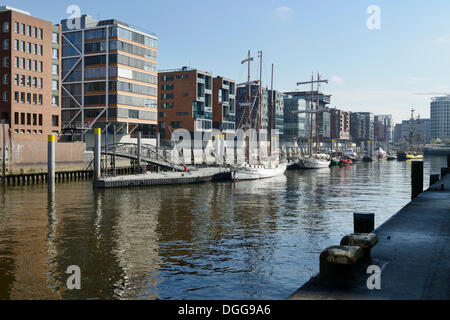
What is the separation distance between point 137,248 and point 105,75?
3414 inches

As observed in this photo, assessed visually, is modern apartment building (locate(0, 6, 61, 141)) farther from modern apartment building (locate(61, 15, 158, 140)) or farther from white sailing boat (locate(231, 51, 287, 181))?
white sailing boat (locate(231, 51, 287, 181))

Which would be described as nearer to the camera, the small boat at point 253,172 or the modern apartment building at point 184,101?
the small boat at point 253,172

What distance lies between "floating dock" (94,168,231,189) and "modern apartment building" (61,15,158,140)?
3971 centimetres

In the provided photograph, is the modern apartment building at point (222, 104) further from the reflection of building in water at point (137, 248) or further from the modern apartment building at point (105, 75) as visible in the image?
the reflection of building in water at point (137, 248)

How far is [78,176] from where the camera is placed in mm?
75312

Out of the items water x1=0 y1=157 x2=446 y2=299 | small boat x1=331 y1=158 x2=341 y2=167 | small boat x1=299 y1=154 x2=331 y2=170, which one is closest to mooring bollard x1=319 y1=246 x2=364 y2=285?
water x1=0 y1=157 x2=446 y2=299

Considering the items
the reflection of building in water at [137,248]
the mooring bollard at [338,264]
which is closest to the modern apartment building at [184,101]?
the reflection of building in water at [137,248]

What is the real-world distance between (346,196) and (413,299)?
148 feet

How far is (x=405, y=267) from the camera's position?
11.4 m

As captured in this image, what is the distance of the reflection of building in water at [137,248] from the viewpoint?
1822 centimetres

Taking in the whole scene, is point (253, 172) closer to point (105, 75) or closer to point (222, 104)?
point (105, 75)

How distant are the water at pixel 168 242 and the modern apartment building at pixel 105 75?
186 ft

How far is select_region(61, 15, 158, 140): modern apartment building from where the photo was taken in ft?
342
